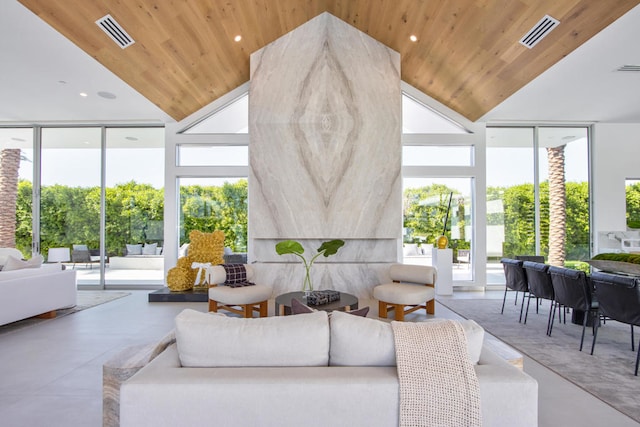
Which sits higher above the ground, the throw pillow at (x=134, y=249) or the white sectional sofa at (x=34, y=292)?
the throw pillow at (x=134, y=249)

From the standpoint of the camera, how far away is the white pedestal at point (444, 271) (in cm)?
669

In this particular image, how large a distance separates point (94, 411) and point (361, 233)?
14.7ft

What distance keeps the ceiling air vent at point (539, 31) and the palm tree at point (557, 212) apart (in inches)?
144

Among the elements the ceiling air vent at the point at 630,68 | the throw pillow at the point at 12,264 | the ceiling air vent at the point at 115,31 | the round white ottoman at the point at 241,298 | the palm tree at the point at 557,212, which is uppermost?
the ceiling air vent at the point at 115,31

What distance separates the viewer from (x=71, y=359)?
346 centimetres

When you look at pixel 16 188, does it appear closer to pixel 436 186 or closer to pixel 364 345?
pixel 436 186

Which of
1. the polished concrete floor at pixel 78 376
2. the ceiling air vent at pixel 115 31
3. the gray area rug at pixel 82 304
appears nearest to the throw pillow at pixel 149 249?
the gray area rug at pixel 82 304

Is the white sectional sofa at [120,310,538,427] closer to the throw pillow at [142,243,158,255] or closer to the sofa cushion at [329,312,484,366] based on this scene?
the sofa cushion at [329,312,484,366]

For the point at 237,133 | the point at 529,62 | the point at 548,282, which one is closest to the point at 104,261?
the point at 237,133

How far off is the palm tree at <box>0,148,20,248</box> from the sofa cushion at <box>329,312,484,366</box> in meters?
8.53

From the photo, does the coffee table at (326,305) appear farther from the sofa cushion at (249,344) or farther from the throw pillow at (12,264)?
the throw pillow at (12,264)

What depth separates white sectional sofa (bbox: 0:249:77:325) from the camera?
171 inches

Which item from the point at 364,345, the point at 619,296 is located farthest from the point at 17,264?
the point at 619,296

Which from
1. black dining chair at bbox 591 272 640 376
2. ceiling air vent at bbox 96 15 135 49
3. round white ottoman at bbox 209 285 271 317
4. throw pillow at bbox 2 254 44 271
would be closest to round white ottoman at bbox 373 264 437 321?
round white ottoman at bbox 209 285 271 317
